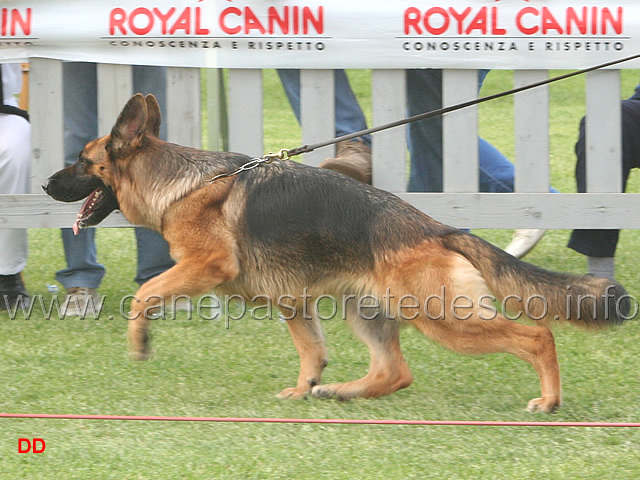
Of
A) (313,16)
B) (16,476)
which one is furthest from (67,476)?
(313,16)

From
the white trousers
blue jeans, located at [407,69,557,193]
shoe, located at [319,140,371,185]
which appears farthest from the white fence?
blue jeans, located at [407,69,557,193]

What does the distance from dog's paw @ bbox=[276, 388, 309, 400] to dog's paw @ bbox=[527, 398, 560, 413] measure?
0.95 meters

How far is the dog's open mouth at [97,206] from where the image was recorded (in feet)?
14.5

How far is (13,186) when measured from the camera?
5.52 meters

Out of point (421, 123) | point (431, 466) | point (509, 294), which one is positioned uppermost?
point (421, 123)

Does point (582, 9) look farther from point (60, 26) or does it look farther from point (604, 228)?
point (60, 26)

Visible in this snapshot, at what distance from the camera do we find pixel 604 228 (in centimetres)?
513

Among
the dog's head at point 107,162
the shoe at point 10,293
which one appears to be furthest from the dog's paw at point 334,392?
the shoe at point 10,293

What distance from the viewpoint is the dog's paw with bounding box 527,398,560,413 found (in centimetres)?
396

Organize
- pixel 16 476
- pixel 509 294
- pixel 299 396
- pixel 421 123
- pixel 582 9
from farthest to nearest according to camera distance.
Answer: pixel 421 123, pixel 582 9, pixel 299 396, pixel 509 294, pixel 16 476

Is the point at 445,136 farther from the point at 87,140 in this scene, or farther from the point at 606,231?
the point at 87,140

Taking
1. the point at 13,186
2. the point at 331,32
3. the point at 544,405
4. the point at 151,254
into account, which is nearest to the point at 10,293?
the point at 13,186

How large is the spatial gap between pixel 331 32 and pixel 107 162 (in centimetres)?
137

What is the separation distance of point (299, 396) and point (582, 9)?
2.32 m
